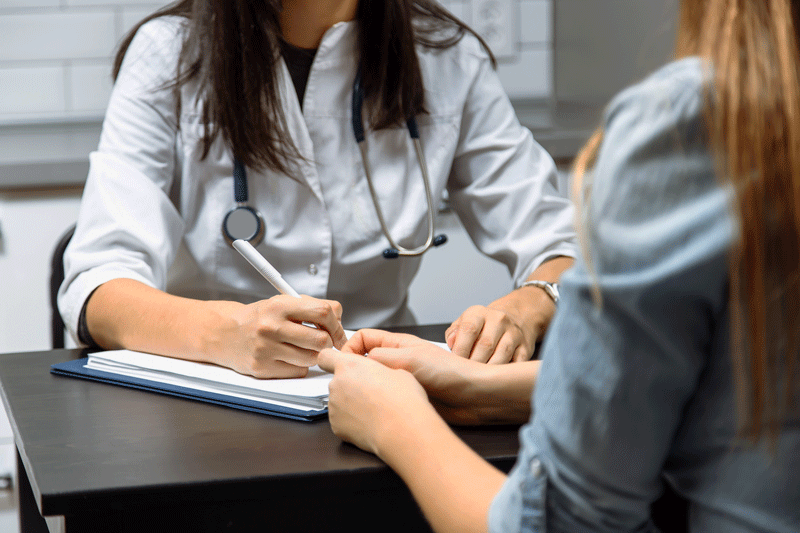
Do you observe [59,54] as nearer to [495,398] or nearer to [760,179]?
[495,398]

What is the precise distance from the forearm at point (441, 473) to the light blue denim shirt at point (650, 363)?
0.06 metres

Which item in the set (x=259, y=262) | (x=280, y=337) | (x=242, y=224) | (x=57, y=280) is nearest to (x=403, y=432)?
(x=280, y=337)

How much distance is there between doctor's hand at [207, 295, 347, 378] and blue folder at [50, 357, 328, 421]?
2.3 inches

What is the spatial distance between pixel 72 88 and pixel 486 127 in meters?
1.20

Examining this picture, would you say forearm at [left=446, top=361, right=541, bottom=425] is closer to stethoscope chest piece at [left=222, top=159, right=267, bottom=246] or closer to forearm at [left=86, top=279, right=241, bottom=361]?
forearm at [left=86, top=279, right=241, bottom=361]

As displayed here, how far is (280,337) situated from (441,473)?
12.0 inches

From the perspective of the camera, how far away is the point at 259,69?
1.16m

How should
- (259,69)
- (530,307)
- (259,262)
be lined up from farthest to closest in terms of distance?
(259,69), (530,307), (259,262)

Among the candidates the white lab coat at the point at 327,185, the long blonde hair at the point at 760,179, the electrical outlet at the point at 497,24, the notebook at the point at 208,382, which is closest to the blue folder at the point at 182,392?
the notebook at the point at 208,382

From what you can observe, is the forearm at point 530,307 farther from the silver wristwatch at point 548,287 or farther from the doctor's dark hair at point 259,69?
the doctor's dark hair at point 259,69

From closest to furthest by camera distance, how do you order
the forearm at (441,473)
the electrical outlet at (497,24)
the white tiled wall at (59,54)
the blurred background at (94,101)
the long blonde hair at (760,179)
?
the long blonde hair at (760,179) → the forearm at (441,473) → the blurred background at (94,101) → the white tiled wall at (59,54) → the electrical outlet at (497,24)

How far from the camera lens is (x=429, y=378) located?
674 millimetres

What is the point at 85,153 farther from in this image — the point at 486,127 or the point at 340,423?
the point at 340,423

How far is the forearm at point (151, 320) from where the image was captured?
0.86 meters
